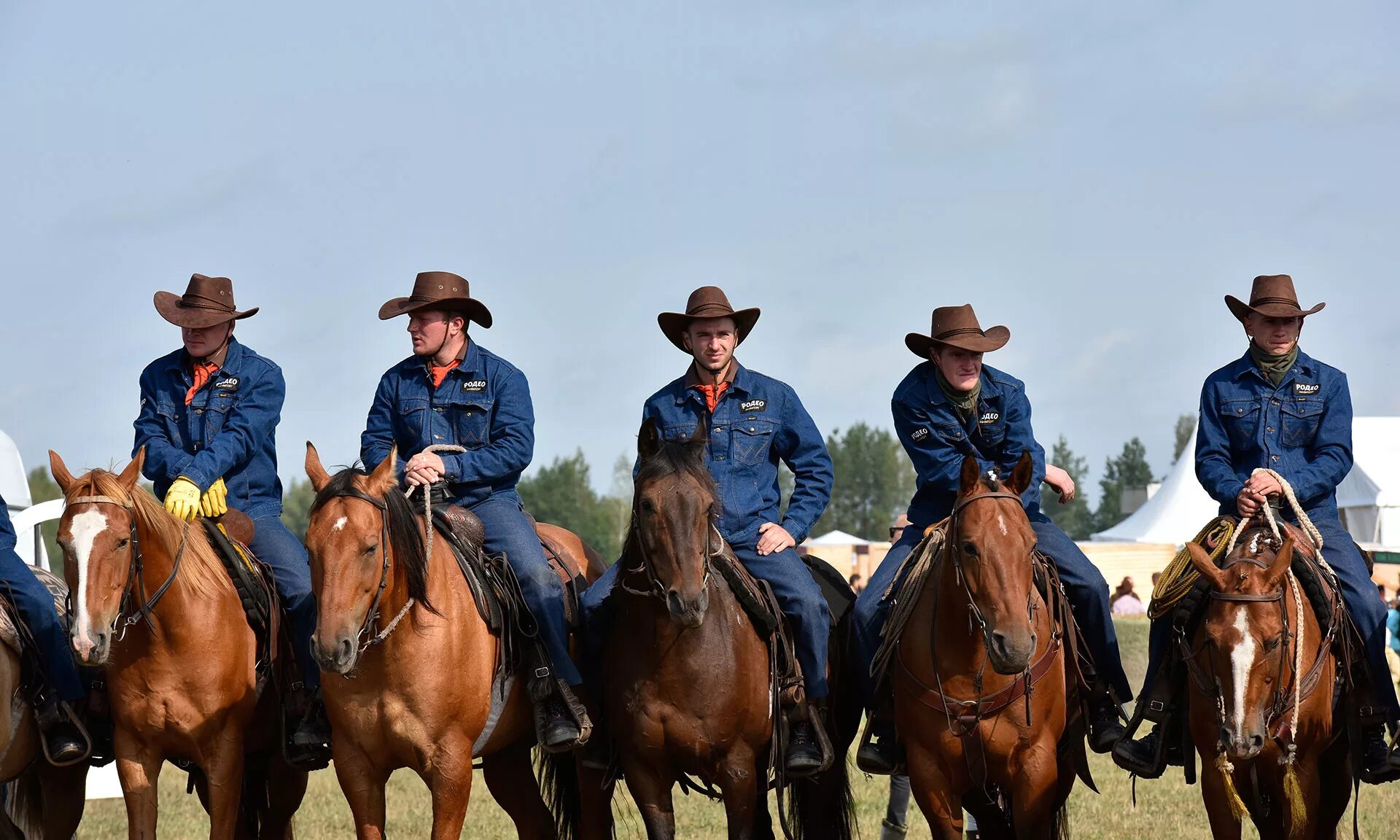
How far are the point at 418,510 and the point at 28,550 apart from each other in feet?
35.9

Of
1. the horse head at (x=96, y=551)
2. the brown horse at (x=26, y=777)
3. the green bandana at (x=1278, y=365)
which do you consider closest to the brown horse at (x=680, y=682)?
the horse head at (x=96, y=551)

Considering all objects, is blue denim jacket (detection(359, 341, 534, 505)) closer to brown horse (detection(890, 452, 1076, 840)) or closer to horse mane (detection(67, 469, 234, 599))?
horse mane (detection(67, 469, 234, 599))

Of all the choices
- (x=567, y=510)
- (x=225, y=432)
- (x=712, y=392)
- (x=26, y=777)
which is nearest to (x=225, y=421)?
(x=225, y=432)

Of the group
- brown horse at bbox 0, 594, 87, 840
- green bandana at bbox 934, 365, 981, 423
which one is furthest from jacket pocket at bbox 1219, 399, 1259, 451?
brown horse at bbox 0, 594, 87, 840

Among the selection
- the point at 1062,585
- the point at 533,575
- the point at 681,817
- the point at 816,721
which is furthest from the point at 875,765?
the point at 681,817

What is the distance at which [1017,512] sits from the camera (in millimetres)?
7262

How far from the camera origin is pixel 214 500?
28.0ft

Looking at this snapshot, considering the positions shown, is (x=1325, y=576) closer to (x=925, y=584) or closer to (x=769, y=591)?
(x=925, y=584)

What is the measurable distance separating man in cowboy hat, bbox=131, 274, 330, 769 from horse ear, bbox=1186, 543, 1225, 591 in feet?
15.2

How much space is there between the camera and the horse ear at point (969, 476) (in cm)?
725

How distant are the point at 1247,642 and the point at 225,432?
220 inches

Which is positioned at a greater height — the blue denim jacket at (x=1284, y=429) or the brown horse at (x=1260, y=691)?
the blue denim jacket at (x=1284, y=429)

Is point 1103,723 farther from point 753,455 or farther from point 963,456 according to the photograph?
point 753,455

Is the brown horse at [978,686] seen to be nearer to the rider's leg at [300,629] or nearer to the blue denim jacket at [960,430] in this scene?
the blue denim jacket at [960,430]
